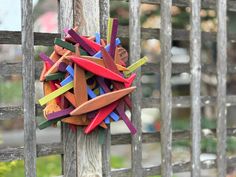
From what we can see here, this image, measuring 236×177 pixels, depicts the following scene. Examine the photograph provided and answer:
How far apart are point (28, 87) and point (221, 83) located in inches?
50.8

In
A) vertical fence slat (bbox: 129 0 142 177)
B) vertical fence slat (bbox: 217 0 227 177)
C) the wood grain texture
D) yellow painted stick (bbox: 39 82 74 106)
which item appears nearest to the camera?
yellow painted stick (bbox: 39 82 74 106)

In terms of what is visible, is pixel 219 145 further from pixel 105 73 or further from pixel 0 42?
pixel 0 42

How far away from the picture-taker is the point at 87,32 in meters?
Answer: 2.14

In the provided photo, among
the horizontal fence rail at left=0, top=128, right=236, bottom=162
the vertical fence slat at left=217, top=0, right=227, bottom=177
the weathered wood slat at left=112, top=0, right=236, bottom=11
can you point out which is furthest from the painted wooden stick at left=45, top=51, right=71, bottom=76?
the vertical fence slat at left=217, top=0, right=227, bottom=177

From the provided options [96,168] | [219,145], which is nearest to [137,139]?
[96,168]

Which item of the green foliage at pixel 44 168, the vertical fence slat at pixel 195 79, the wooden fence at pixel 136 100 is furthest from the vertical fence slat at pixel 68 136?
the green foliage at pixel 44 168

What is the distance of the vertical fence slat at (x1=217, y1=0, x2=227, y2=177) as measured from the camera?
8.50ft

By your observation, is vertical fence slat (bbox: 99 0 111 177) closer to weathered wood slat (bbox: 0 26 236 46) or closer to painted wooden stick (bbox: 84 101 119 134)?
weathered wood slat (bbox: 0 26 236 46)

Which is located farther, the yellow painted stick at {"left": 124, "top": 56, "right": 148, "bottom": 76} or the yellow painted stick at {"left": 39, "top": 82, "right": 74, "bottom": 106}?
the yellow painted stick at {"left": 124, "top": 56, "right": 148, "bottom": 76}

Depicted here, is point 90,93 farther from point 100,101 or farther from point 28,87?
point 28,87

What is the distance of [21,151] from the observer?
6.58 ft

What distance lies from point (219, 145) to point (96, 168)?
3.03 ft

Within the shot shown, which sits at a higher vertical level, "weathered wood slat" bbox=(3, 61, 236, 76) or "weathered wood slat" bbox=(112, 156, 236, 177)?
"weathered wood slat" bbox=(3, 61, 236, 76)

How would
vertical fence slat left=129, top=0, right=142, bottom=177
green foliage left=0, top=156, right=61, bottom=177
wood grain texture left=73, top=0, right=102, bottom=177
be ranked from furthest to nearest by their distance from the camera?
green foliage left=0, top=156, right=61, bottom=177 < vertical fence slat left=129, top=0, right=142, bottom=177 < wood grain texture left=73, top=0, right=102, bottom=177
